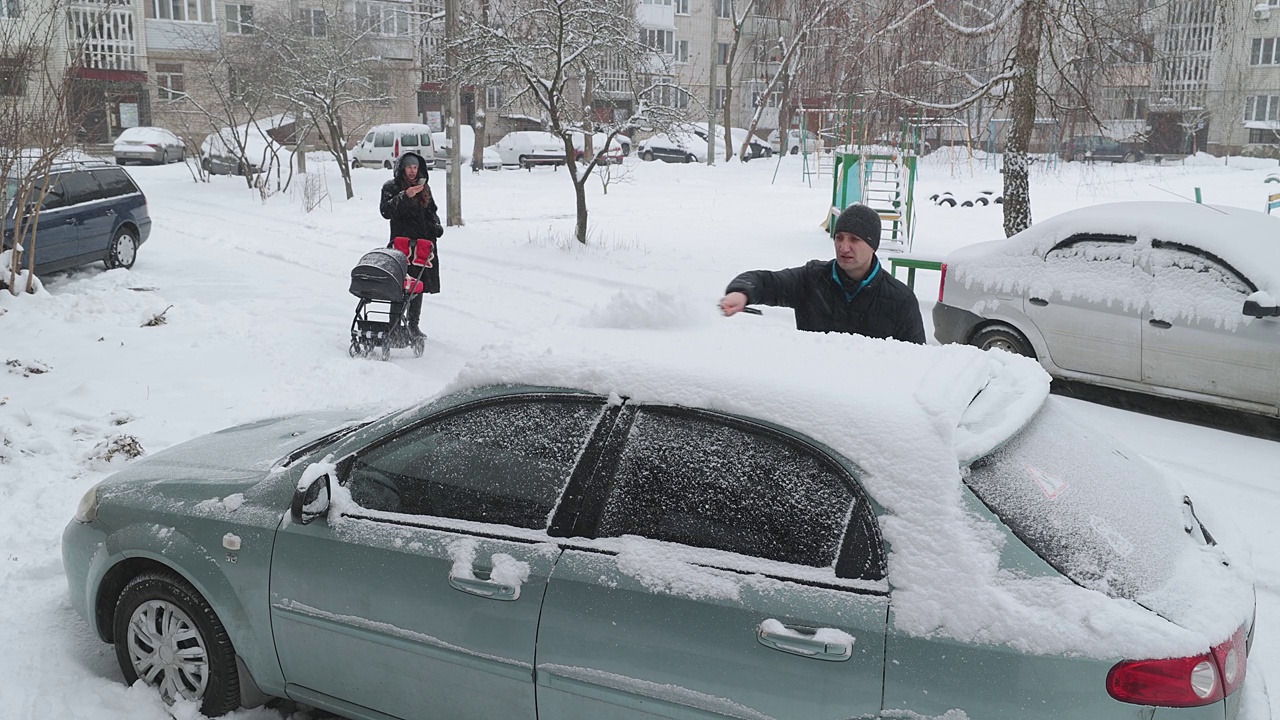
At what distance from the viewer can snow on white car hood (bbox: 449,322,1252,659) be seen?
236 cm

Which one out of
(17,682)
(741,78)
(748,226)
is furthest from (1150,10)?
(741,78)

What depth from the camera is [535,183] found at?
29.8 meters

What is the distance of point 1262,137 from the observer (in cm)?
5181

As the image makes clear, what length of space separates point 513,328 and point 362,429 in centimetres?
696

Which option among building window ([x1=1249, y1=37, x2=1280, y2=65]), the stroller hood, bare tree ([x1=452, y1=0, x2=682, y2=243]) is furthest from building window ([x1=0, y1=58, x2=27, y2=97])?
building window ([x1=1249, y1=37, x2=1280, y2=65])

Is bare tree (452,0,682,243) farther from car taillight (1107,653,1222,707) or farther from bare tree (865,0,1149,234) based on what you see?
car taillight (1107,653,1222,707)

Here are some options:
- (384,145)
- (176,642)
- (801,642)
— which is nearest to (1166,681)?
(801,642)

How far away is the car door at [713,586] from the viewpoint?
2.51 metres

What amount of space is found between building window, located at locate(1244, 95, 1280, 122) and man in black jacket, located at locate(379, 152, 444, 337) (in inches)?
2200

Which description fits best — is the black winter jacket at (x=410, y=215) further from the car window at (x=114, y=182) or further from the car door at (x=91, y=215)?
the car window at (x=114, y=182)

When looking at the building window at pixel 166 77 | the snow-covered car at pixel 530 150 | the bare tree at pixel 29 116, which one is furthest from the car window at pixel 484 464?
the building window at pixel 166 77

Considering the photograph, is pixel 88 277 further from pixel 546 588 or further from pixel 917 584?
pixel 917 584

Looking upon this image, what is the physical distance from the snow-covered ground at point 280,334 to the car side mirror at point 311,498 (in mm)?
896

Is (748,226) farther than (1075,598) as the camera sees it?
Yes
